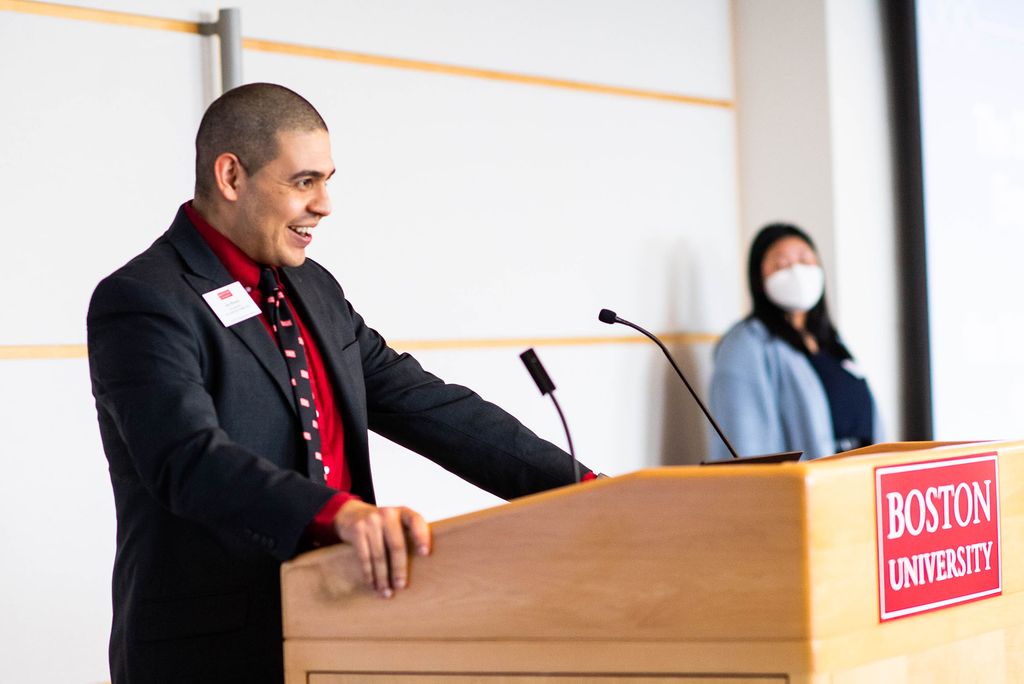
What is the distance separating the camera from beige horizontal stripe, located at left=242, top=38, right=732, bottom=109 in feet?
11.2

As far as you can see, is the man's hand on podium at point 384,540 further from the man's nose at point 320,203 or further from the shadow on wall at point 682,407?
the shadow on wall at point 682,407

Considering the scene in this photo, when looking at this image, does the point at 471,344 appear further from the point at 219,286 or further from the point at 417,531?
the point at 417,531

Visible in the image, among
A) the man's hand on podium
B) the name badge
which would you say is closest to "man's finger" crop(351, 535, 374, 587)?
the man's hand on podium

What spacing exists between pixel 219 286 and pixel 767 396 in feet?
8.60

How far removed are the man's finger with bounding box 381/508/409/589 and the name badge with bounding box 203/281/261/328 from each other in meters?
0.48

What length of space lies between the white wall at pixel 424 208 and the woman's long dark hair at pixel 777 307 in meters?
0.20

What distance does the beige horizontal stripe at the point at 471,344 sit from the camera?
2963 millimetres

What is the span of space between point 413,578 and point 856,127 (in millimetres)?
3397

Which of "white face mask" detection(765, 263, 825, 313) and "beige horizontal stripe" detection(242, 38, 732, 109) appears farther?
"white face mask" detection(765, 263, 825, 313)

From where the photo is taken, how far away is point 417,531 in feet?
4.89

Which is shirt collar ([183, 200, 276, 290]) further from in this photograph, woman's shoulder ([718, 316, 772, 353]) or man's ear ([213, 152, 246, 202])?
woman's shoulder ([718, 316, 772, 353])

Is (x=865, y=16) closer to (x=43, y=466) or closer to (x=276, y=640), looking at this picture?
(x=43, y=466)

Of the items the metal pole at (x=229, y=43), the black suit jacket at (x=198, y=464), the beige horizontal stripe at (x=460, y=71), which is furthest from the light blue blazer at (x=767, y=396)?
the black suit jacket at (x=198, y=464)

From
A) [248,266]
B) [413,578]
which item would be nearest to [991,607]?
[413,578]
